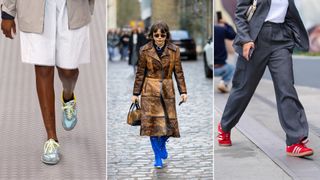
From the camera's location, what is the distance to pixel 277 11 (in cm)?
574

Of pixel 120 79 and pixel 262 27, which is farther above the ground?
pixel 262 27

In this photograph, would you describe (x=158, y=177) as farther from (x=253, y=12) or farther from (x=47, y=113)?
(x=253, y=12)

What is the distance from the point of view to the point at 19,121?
633 cm

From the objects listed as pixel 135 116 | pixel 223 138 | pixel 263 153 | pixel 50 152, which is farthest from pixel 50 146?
pixel 263 153

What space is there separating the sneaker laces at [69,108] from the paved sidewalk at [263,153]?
4.19 ft

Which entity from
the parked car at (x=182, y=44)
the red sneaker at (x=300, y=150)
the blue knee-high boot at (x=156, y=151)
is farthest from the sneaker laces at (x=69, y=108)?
the red sneaker at (x=300, y=150)

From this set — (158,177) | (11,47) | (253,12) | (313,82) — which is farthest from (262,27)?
(313,82)

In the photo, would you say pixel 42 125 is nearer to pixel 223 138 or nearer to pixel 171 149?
pixel 171 149

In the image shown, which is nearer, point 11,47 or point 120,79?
point 11,47

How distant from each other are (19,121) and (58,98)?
64 centimetres

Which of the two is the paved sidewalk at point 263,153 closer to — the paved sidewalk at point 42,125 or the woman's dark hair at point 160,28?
the paved sidewalk at point 42,125

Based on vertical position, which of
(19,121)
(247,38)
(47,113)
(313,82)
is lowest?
(313,82)

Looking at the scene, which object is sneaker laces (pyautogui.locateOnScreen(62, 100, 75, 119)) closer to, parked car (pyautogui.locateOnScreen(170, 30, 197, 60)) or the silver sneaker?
the silver sneaker

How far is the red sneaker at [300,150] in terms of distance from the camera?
5.73 m
